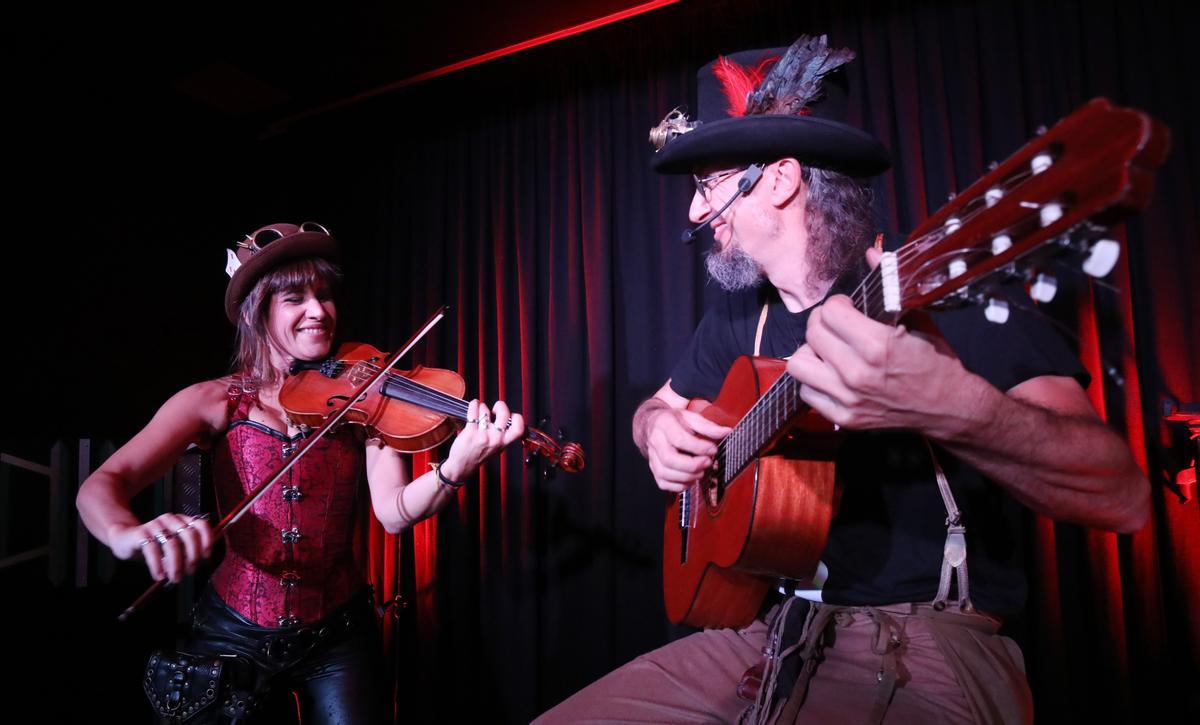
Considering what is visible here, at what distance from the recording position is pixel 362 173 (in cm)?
438

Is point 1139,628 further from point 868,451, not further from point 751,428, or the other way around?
point 751,428

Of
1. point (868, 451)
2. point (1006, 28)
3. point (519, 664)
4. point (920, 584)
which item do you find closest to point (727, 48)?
point (1006, 28)

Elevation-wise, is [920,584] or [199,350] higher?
[199,350]

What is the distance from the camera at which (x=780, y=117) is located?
5.67 feet

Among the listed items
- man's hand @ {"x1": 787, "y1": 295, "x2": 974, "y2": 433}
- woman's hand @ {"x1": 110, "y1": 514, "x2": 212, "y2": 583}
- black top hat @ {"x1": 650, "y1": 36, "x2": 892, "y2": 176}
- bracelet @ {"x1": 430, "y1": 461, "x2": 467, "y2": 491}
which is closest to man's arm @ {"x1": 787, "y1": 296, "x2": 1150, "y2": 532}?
man's hand @ {"x1": 787, "y1": 295, "x2": 974, "y2": 433}

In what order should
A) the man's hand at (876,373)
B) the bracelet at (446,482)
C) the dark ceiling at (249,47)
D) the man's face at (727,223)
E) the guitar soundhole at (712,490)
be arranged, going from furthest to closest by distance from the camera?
the dark ceiling at (249,47)
the bracelet at (446,482)
the man's face at (727,223)
the guitar soundhole at (712,490)
the man's hand at (876,373)

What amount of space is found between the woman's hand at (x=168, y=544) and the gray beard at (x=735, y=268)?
5.90 feet

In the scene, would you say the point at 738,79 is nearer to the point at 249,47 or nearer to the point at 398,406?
the point at 398,406

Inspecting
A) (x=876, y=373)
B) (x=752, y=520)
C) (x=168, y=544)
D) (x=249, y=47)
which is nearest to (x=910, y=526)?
(x=752, y=520)

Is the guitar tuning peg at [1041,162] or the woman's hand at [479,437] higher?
the guitar tuning peg at [1041,162]

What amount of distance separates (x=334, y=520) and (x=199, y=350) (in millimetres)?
2385

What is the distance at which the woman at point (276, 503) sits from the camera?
1968mm

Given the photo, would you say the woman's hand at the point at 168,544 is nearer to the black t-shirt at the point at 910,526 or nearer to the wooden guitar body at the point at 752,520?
the wooden guitar body at the point at 752,520

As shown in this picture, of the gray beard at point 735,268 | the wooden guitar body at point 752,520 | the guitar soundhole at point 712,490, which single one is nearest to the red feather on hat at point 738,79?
the gray beard at point 735,268
